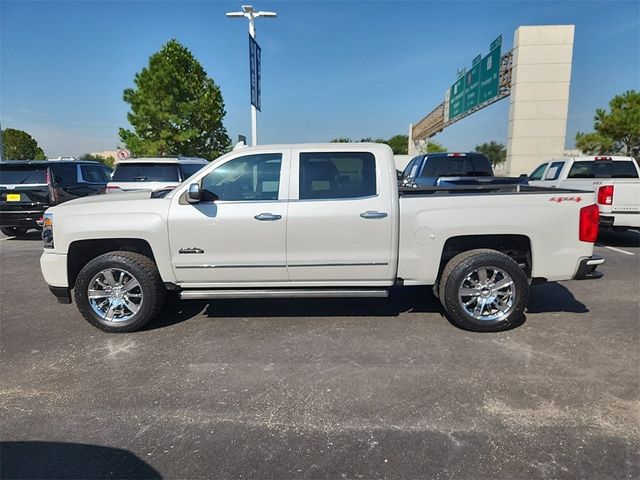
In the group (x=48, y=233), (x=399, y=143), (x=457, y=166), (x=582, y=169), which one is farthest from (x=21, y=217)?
(x=399, y=143)

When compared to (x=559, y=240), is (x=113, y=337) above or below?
below

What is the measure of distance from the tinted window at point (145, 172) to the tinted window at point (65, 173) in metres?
2.02

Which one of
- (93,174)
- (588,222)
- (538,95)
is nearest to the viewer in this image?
(588,222)

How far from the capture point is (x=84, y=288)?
4.25 metres

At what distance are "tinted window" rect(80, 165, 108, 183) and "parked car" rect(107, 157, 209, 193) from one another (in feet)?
8.07

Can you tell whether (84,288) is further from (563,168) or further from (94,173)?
(563,168)

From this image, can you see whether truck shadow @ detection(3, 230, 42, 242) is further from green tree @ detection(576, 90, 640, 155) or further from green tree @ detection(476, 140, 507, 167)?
green tree @ detection(476, 140, 507, 167)

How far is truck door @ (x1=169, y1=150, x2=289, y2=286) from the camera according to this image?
4.13 meters

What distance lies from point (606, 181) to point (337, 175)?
6462 mm

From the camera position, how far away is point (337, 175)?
4.29 metres

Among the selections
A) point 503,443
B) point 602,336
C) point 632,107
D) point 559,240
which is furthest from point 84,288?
point 632,107

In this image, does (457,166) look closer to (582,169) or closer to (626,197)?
(582,169)

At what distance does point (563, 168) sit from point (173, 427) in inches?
401

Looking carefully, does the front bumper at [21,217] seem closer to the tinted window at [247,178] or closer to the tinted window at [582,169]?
the tinted window at [247,178]
